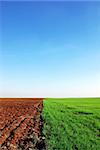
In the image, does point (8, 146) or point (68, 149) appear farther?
point (8, 146)

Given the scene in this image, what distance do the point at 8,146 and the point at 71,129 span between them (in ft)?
14.7

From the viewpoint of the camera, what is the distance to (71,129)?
15031 millimetres

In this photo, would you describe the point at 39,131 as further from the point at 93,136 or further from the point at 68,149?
the point at 68,149

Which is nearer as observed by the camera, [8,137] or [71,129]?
[8,137]

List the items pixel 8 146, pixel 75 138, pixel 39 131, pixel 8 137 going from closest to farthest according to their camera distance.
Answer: pixel 8 146 → pixel 75 138 → pixel 8 137 → pixel 39 131

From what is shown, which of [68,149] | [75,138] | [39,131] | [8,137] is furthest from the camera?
[39,131]

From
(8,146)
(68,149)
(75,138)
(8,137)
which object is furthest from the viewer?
(8,137)

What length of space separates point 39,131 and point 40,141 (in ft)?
7.78

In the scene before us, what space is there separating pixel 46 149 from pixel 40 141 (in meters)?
1.63

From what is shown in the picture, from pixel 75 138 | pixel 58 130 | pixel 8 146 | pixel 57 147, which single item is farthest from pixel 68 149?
pixel 58 130

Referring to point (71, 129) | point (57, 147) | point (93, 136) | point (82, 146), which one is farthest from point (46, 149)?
point (71, 129)

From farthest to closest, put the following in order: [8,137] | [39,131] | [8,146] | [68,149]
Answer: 1. [39,131]
2. [8,137]
3. [8,146]
4. [68,149]

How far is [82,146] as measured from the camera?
1123cm

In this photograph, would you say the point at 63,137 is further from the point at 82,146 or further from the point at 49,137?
the point at 82,146
